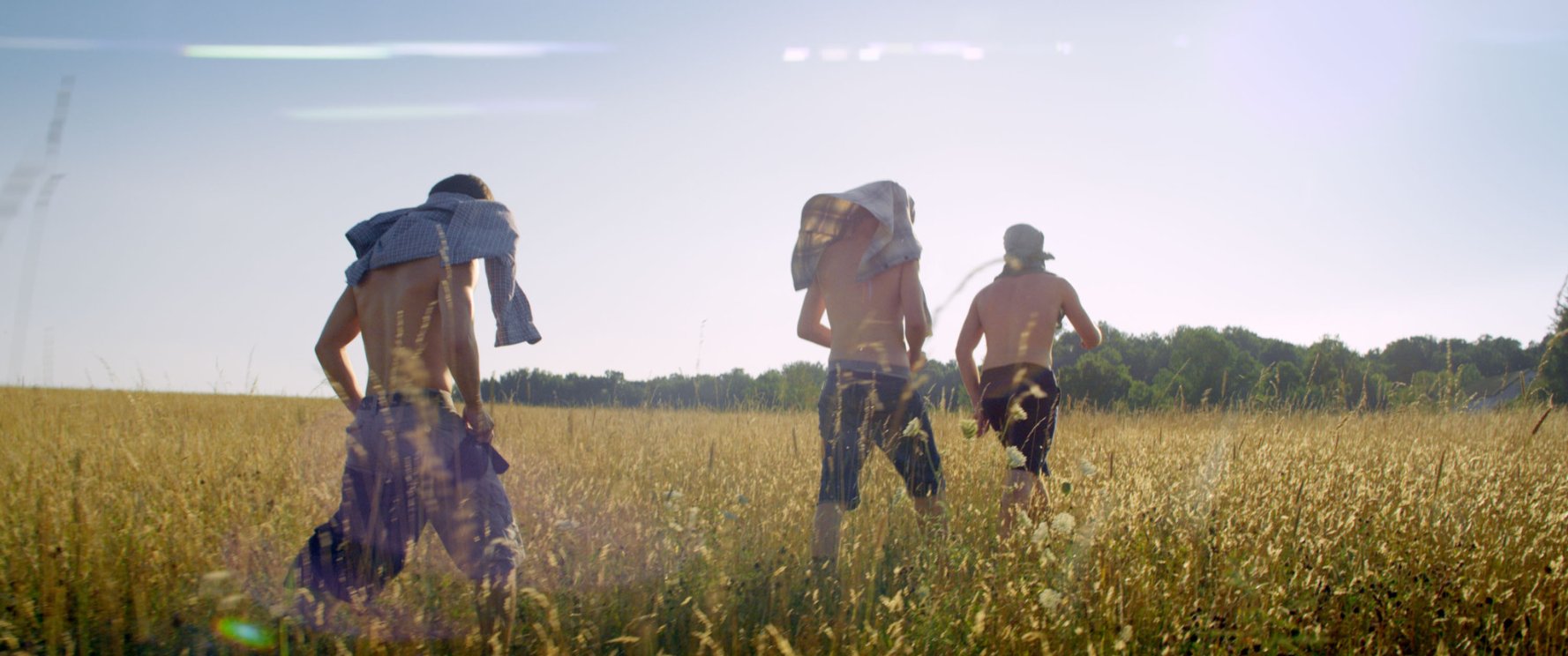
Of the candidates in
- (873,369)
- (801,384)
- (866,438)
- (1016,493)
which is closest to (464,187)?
(873,369)

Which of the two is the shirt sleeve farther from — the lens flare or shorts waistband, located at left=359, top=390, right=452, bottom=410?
the lens flare

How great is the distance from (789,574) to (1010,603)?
95 centimetres

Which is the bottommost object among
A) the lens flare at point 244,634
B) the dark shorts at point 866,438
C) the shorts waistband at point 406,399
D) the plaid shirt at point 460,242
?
the lens flare at point 244,634

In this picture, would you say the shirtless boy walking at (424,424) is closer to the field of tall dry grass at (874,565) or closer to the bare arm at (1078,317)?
the field of tall dry grass at (874,565)

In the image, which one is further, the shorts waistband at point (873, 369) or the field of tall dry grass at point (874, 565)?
the shorts waistband at point (873, 369)

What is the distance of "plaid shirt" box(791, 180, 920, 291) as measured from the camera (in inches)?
130

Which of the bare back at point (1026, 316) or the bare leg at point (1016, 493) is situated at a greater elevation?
the bare back at point (1026, 316)

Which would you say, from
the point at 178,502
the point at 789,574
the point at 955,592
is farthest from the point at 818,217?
the point at 178,502

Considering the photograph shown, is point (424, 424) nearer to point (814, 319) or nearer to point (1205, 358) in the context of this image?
point (814, 319)

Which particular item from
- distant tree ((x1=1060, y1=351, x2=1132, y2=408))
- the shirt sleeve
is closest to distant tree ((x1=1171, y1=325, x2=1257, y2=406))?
distant tree ((x1=1060, y1=351, x2=1132, y2=408))

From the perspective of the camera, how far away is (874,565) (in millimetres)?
2135

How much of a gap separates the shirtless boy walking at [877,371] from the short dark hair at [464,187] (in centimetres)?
150

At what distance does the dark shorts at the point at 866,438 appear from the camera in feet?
10.7

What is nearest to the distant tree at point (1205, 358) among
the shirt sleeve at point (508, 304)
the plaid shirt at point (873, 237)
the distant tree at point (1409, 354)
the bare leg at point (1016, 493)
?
the distant tree at point (1409, 354)
